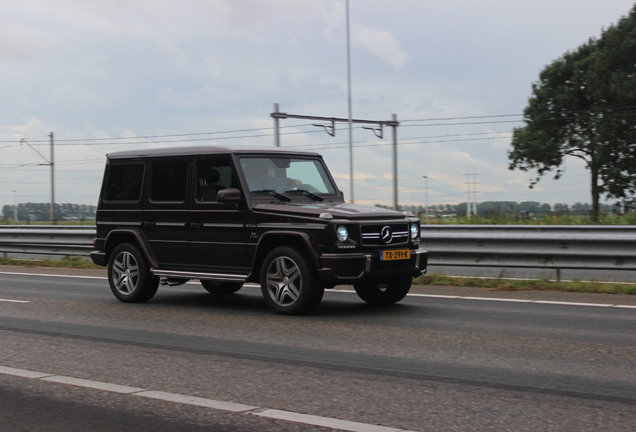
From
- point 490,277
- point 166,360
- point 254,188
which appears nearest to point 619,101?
point 490,277

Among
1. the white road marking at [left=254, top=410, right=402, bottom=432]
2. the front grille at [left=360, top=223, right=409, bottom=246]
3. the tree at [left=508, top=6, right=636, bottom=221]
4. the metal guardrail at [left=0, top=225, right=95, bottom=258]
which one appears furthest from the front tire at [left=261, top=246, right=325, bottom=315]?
the tree at [left=508, top=6, right=636, bottom=221]

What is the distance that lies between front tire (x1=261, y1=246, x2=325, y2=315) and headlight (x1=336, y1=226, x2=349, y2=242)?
1.61 feet

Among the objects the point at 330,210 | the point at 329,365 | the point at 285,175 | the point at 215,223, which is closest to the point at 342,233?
the point at 330,210

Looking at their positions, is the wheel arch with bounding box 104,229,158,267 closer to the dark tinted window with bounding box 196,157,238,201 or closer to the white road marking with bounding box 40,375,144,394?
the dark tinted window with bounding box 196,157,238,201

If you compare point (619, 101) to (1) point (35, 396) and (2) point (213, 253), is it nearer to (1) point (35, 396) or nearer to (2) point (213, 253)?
(2) point (213, 253)

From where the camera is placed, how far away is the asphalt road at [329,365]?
4.52 m

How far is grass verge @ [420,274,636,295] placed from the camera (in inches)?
422

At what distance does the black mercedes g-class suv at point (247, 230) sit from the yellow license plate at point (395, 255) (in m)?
0.01

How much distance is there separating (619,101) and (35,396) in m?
42.6

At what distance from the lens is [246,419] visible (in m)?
4.49

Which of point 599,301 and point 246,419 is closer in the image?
point 246,419

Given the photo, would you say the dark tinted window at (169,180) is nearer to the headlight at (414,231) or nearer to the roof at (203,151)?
the roof at (203,151)

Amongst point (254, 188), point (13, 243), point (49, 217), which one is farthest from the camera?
point (49, 217)

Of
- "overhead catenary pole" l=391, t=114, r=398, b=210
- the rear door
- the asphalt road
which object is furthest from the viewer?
"overhead catenary pole" l=391, t=114, r=398, b=210
